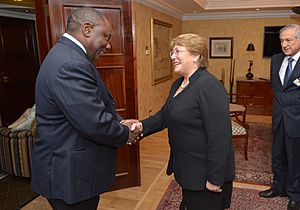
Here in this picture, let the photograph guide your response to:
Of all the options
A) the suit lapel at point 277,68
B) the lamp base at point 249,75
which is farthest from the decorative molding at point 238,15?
the suit lapel at point 277,68

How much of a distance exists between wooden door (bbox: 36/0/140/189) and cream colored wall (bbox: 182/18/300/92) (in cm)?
455

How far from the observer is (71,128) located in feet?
4.21

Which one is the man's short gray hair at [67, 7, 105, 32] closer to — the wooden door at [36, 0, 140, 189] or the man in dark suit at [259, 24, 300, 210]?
the wooden door at [36, 0, 140, 189]

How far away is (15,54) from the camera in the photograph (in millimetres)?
5570

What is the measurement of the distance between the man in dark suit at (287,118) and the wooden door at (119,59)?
4.51 feet

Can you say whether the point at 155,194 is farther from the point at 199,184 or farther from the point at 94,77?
the point at 94,77

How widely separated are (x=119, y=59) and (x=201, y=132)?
142 centimetres

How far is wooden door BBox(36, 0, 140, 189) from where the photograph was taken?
236 centimetres

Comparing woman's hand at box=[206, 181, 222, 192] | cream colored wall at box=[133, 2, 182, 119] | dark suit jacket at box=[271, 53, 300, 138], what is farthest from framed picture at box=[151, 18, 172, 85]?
woman's hand at box=[206, 181, 222, 192]

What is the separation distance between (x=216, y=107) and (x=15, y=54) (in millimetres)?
5265

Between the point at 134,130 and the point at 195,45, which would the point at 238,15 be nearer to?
the point at 195,45

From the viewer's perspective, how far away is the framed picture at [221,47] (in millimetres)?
6629

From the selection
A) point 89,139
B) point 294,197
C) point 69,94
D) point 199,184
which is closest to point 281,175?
point 294,197

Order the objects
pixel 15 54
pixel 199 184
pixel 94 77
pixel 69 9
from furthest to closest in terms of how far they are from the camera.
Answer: pixel 15 54, pixel 69 9, pixel 199 184, pixel 94 77
